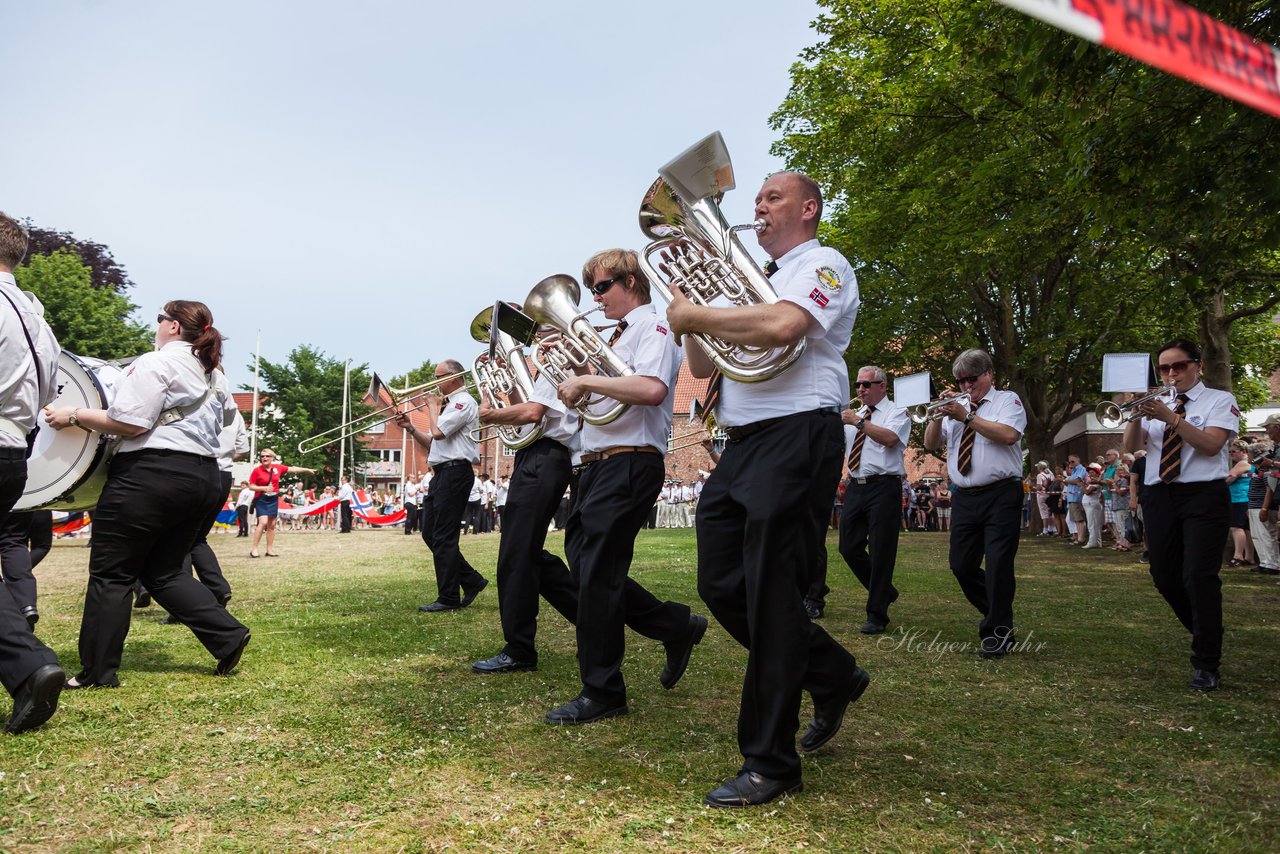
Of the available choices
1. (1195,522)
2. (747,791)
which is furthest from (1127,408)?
(747,791)

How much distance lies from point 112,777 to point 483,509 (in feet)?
103

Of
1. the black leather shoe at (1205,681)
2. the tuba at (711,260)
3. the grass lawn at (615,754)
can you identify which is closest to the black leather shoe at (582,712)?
the grass lawn at (615,754)

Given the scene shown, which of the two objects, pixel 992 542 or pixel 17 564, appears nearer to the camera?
pixel 992 542

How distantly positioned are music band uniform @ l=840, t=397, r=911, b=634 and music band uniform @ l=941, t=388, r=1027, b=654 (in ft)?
3.04

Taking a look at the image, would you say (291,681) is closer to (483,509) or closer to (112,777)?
(112,777)

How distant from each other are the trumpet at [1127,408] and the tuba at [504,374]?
398cm

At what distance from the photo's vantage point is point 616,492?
4867 mm

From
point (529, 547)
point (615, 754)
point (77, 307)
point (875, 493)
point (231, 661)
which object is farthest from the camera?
point (77, 307)

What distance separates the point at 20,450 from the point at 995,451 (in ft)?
20.4

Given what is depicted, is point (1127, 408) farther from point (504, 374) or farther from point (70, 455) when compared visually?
point (70, 455)

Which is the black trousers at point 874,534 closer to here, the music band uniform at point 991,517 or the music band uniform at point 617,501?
the music band uniform at point 991,517

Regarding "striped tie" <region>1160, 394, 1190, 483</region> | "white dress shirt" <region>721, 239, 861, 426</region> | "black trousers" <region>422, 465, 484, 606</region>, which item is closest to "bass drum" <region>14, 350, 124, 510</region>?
"black trousers" <region>422, 465, 484, 606</region>

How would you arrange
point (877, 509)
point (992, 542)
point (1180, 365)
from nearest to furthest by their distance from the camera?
point (1180, 365)
point (992, 542)
point (877, 509)

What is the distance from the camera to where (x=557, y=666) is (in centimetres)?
618
